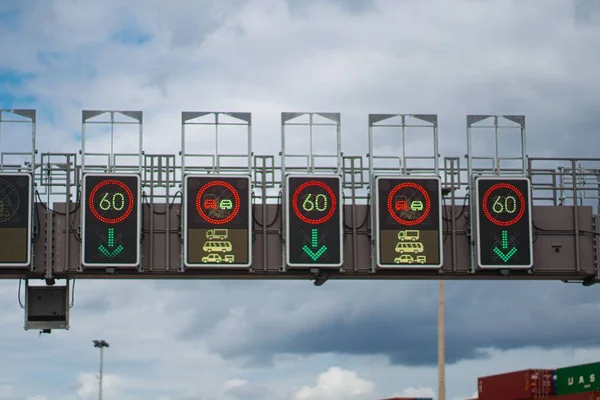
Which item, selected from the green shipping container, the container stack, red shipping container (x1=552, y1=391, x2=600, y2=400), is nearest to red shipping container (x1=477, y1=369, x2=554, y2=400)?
the container stack

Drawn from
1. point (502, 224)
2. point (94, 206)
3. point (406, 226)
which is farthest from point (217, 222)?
point (502, 224)

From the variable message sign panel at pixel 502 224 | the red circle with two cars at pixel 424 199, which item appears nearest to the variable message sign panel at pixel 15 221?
the red circle with two cars at pixel 424 199

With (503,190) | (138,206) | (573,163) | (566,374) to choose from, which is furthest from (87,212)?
(566,374)

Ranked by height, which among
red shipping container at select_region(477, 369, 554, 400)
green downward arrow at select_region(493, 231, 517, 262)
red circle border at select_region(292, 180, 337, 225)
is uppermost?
red circle border at select_region(292, 180, 337, 225)

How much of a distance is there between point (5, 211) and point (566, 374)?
75.8 ft

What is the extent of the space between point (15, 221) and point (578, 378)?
22255 millimetres

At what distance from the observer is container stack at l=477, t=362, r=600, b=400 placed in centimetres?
4116

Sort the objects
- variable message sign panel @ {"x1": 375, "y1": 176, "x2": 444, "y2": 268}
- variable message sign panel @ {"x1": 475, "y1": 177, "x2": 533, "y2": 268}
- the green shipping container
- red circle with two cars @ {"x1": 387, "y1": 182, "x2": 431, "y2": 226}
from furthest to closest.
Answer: the green shipping container → variable message sign panel @ {"x1": 475, "y1": 177, "x2": 533, "y2": 268} → red circle with two cars @ {"x1": 387, "y1": 182, "x2": 431, "y2": 226} → variable message sign panel @ {"x1": 375, "y1": 176, "x2": 444, "y2": 268}

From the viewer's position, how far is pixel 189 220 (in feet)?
95.6

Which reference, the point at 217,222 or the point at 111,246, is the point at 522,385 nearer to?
the point at 217,222

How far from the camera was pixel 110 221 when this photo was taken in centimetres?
2906

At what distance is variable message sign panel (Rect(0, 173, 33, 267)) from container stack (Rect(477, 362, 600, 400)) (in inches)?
744

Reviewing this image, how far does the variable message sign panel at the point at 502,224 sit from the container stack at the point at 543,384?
32.3 ft

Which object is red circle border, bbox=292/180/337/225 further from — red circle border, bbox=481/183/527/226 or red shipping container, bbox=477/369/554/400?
red shipping container, bbox=477/369/554/400
